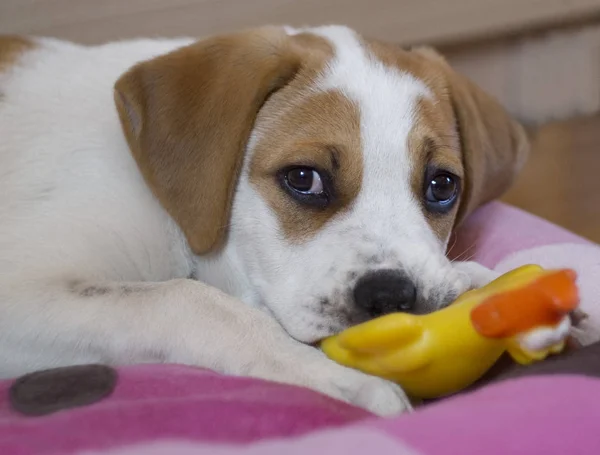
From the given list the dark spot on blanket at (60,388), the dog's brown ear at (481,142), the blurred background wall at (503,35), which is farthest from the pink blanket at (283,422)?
the blurred background wall at (503,35)

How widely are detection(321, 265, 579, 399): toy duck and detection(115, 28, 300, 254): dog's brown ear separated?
1.74ft

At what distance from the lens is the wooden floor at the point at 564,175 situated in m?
3.58

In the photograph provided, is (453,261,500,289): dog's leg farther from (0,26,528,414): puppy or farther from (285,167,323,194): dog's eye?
(285,167,323,194): dog's eye

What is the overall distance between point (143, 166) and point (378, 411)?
84 cm

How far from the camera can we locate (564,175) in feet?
11.9

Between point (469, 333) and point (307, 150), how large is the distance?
60 centimetres

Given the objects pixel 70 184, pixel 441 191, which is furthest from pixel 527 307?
pixel 70 184

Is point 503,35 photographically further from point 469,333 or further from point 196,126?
point 469,333

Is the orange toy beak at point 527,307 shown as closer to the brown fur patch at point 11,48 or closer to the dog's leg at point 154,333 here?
the dog's leg at point 154,333

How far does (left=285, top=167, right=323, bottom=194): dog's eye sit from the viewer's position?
71.1 inches

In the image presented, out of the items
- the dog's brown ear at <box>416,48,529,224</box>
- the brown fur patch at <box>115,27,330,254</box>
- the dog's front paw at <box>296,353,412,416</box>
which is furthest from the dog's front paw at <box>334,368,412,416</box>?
the dog's brown ear at <box>416,48,529,224</box>

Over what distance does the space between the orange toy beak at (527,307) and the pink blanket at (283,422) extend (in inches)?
4.4

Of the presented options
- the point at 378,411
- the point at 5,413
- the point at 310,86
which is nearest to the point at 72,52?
the point at 310,86

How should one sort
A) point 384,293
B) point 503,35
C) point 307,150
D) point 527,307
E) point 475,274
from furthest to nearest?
point 503,35 < point 475,274 < point 307,150 < point 384,293 < point 527,307
